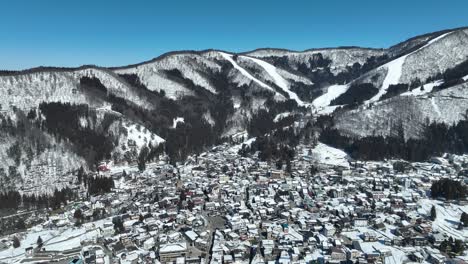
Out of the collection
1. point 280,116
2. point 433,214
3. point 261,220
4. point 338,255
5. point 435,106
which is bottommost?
point 338,255

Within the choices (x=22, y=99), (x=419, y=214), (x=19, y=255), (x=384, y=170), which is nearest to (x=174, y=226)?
(x=19, y=255)

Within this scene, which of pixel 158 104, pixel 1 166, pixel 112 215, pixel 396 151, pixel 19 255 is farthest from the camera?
pixel 158 104

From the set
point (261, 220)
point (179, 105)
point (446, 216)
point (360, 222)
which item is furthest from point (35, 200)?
point (179, 105)

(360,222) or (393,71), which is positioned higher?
(393,71)

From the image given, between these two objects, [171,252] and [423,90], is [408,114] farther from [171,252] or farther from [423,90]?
[171,252]


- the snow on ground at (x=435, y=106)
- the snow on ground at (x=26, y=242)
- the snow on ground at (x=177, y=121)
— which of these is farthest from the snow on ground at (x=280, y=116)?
the snow on ground at (x=26, y=242)

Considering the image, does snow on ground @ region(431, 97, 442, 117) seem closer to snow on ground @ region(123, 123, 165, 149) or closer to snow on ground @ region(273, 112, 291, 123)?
snow on ground @ region(273, 112, 291, 123)

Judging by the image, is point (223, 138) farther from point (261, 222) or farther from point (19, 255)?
point (19, 255)
